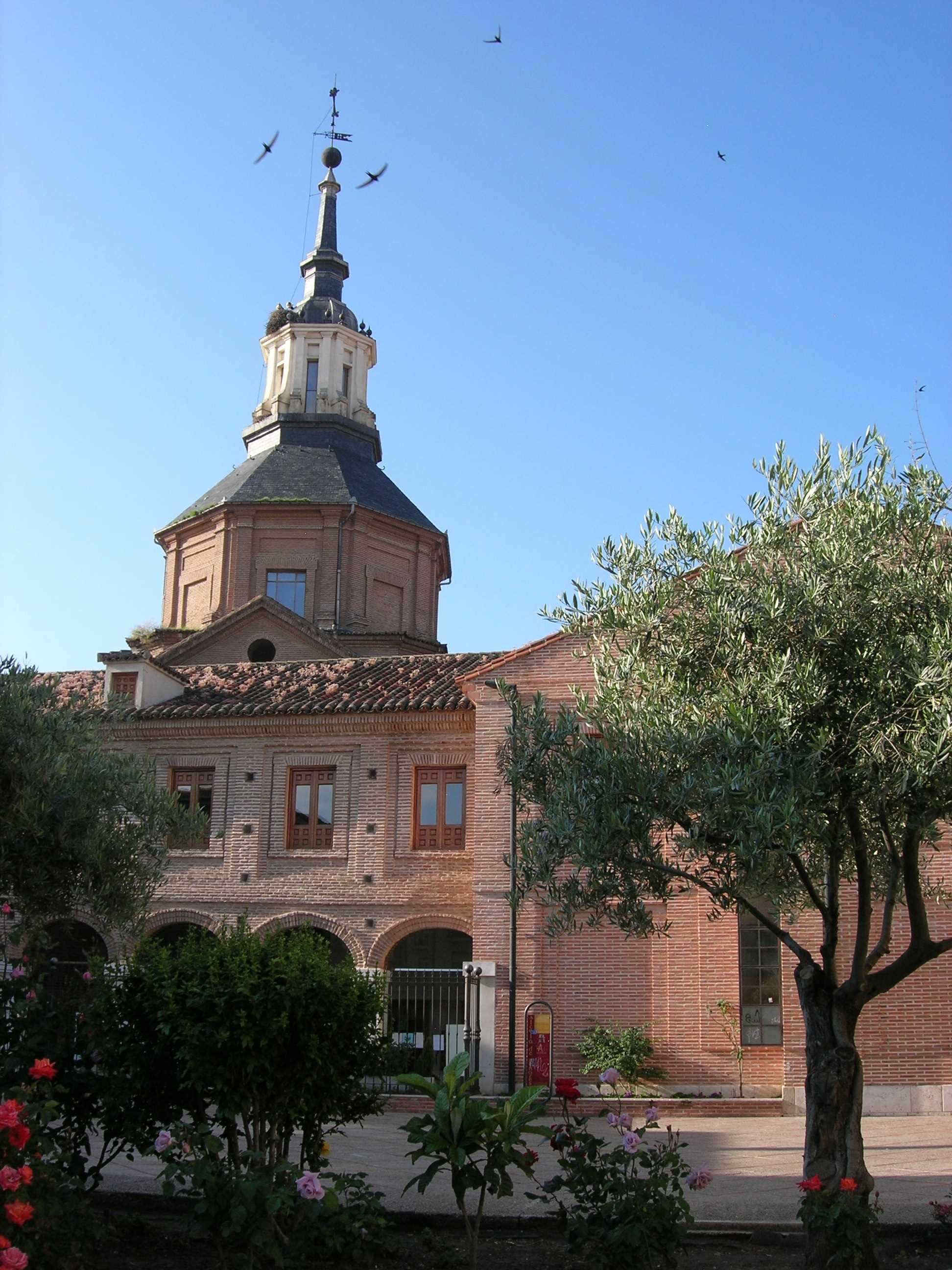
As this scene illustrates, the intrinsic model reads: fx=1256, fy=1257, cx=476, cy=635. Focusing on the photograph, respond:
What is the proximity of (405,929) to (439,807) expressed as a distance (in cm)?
211

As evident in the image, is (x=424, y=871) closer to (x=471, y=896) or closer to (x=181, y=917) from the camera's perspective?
(x=471, y=896)

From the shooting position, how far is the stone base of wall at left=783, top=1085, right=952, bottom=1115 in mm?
17594

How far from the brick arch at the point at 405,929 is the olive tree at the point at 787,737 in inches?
460

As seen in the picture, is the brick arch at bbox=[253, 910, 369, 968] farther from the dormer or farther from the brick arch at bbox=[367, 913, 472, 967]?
the dormer

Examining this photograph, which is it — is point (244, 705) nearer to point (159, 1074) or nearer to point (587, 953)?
point (587, 953)

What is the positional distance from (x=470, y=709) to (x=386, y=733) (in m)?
1.60

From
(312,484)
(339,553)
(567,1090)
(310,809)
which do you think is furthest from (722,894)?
(312,484)

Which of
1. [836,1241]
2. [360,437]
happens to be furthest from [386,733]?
[360,437]

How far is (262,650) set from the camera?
3116cm

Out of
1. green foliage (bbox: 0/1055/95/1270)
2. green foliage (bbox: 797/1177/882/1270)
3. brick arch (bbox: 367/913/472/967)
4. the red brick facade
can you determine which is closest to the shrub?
green foliage (bbox: 797/1177/882/1270)

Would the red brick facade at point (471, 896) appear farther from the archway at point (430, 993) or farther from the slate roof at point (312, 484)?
the slate roof at point (312, 484)

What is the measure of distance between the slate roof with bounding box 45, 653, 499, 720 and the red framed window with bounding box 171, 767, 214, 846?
1014 mm

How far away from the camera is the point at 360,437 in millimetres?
38594

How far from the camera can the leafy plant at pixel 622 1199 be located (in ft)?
23.7
